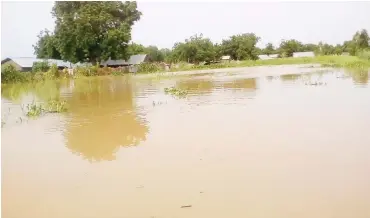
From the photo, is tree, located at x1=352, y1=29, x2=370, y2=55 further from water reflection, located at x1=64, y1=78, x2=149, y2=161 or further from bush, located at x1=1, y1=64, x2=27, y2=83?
water reflection, located at x1=64, y1=78, x2=149, y2=161

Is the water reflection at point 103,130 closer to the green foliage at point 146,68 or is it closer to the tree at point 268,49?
the green foliage at point 146,68

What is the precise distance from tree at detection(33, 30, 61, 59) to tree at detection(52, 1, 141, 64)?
186 centimetres

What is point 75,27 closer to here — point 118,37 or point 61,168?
point 118,37

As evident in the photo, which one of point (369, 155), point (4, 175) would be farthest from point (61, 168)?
point (369, 155)

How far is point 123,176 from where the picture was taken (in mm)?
3861

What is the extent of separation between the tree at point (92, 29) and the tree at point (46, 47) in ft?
6.12

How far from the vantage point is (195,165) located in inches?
161

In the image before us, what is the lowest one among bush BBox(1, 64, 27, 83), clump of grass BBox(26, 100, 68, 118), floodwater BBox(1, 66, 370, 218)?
floodwater BBox(1, 66, 370, 218)

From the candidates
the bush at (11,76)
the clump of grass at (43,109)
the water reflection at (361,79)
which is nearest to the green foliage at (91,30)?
the bush at (11,76)

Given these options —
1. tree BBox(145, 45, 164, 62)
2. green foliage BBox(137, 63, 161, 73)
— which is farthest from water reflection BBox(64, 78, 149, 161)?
tree BBox(145, 45, 164, 62)

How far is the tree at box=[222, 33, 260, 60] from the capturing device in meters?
51.9

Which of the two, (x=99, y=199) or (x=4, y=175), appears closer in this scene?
(x=99, y=199)

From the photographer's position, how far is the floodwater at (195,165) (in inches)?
121

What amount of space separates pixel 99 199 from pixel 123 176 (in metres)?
0.59
